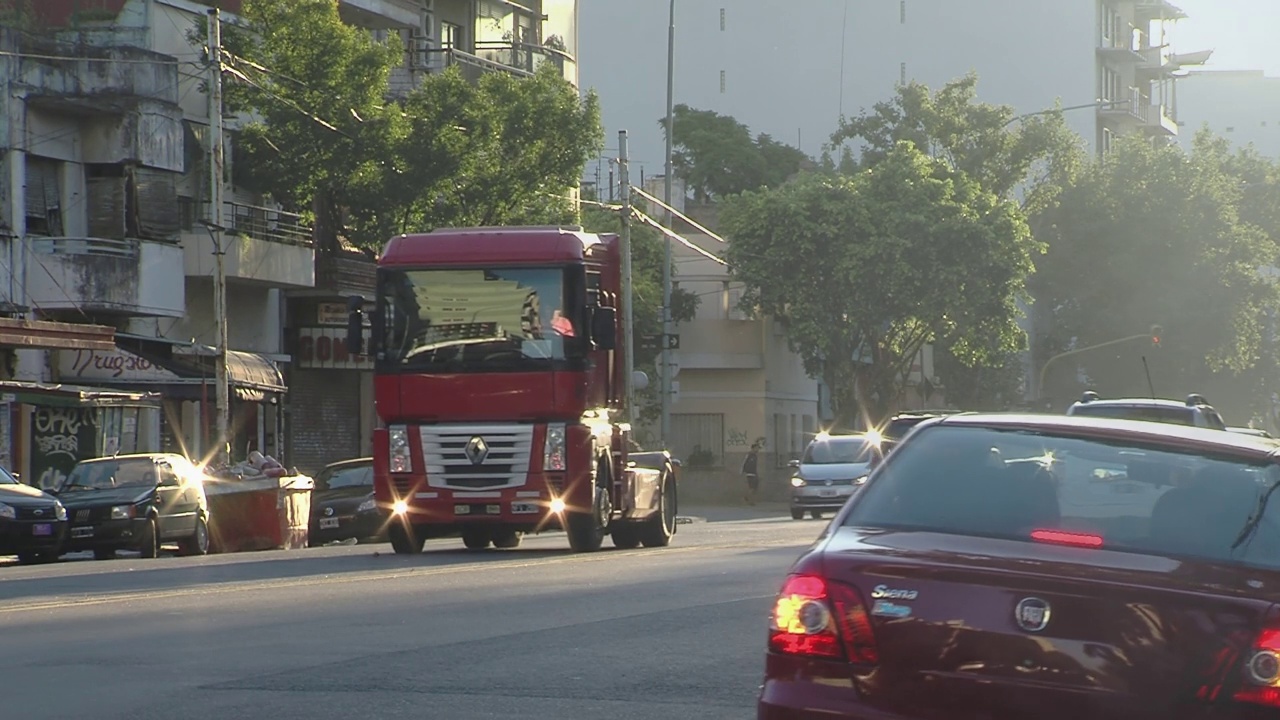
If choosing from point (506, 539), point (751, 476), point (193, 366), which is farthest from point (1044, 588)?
point (751, 476)

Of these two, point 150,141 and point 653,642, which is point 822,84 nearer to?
point 150,141

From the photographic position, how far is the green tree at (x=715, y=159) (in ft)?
274

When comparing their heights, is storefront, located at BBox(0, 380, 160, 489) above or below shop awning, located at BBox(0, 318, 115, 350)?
below

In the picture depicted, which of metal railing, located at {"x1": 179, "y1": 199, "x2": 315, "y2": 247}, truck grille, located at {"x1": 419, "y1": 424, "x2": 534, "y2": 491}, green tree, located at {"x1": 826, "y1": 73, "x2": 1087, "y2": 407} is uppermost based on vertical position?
green tree, located at {"x1": 826, "y1": 73, "x2": 1087, "y2": 407}

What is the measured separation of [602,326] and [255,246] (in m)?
20.1

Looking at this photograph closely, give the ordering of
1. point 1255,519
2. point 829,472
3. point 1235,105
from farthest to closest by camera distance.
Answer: point 1235,105, point 829,472, point 1255,519

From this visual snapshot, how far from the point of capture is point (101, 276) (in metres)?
36.1

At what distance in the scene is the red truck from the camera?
22.0 m

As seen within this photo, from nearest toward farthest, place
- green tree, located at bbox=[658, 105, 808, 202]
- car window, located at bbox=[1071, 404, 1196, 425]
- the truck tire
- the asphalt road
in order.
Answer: the asphalt road → car window, located at bbox=[1071, 404, 1196, 425] → the truck tire → green tree, located at bbox=[658, 105, 808, 202]

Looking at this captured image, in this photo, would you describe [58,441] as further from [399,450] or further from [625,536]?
[399,450]

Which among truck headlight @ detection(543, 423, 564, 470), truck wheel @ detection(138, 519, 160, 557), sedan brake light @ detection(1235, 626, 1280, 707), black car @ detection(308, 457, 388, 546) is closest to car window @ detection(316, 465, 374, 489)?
black car @ detection(308, 457, 388, 546)

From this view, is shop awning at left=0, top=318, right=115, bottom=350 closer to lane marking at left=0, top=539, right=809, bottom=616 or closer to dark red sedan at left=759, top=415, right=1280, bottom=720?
lane marking at left=0, top=539, right=809, bottom=616

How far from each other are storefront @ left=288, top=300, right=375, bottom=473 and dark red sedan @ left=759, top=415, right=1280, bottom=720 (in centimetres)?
3841

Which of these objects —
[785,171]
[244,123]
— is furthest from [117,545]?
[785,171]
